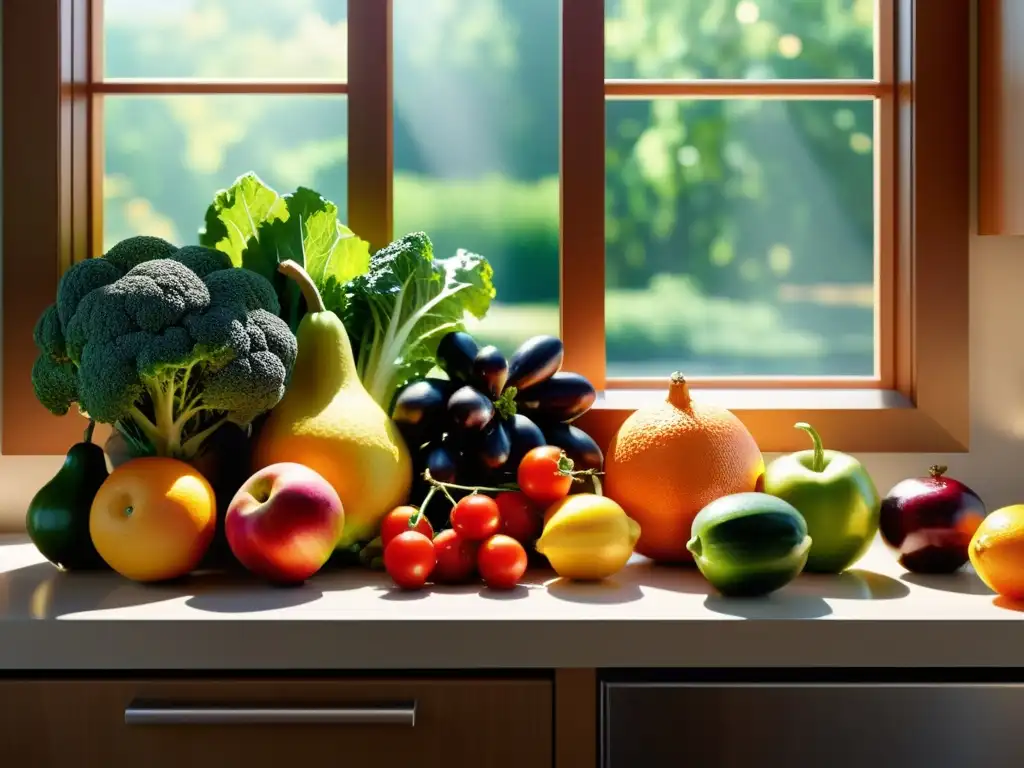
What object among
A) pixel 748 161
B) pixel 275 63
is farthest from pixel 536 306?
pixel 275 63

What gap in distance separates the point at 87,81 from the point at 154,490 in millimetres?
857

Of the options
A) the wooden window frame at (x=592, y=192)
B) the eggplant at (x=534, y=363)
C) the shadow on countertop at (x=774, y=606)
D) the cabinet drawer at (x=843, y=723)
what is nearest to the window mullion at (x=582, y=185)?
the wooden window frame at (x=592, y=192)

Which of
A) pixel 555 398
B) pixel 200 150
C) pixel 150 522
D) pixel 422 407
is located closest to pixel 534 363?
pixel 555 398

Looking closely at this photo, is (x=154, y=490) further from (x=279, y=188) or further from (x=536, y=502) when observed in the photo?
(x=279, y=188)

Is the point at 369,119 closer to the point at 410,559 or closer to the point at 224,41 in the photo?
the point at 224,41

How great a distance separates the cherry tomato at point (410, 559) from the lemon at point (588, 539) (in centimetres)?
14

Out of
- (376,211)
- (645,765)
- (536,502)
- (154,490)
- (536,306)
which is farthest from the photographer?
(536,306)

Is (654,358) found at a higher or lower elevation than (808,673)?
higher

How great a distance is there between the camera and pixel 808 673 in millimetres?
1084

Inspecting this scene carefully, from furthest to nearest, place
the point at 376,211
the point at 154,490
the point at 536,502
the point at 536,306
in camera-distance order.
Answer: the point at 536,306 < the point at 376,211 < the point at 536,502 < the point at 154,490

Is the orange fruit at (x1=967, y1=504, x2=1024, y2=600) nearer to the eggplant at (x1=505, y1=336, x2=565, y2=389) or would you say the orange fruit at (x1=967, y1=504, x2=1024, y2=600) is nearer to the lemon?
the lemon

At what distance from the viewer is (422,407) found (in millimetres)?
1371

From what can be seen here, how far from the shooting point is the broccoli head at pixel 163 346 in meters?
1.20

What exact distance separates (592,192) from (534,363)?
→ 382 mm
